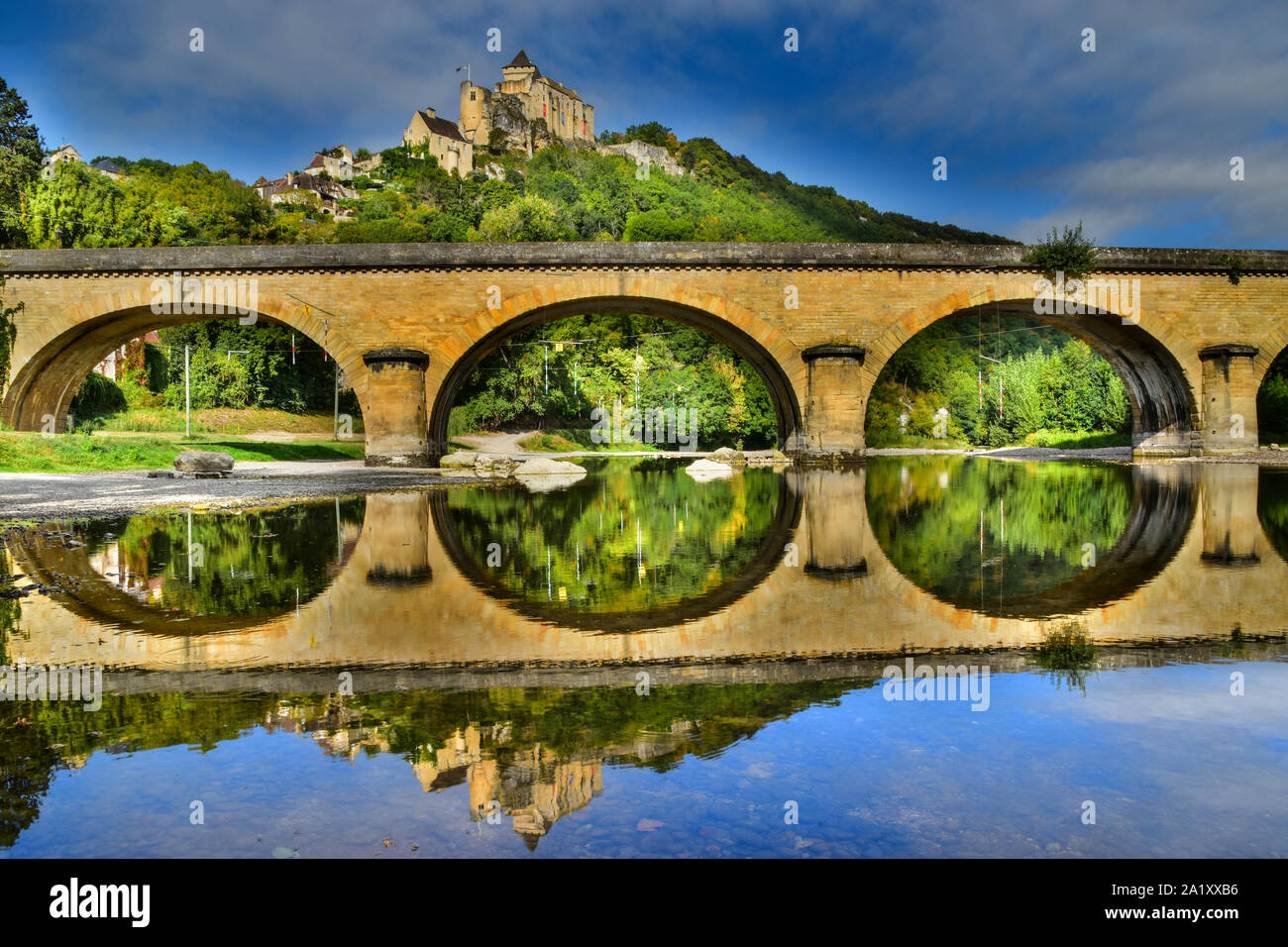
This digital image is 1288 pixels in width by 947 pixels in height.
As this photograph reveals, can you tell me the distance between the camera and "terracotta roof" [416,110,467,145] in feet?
370

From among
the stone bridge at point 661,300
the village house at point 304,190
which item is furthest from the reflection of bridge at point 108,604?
the village house at point 304,190

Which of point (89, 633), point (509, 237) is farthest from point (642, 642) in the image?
point (509, 237)

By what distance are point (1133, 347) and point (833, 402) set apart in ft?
31.5

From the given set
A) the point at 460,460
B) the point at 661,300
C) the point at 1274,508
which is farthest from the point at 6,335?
the point at 1274,508

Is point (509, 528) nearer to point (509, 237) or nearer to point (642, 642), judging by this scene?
point (642, 642)

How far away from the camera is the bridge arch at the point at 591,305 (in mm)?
22609

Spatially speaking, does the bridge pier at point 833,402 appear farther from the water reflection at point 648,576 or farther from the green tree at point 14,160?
the green tree at point 14,160

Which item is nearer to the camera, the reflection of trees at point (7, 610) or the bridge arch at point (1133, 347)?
the reflection of trees at point (7, 610)

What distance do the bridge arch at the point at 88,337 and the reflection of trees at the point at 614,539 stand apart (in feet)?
30.3

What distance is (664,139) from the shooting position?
4801 inches

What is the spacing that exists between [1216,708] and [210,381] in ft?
143

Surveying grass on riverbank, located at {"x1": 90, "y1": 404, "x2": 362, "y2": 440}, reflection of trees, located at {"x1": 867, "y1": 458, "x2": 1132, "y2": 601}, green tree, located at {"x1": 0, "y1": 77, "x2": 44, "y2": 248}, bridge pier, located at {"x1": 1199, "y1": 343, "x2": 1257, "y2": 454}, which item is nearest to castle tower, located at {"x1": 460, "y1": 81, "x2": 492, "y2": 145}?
green tree, located at {"x1": 0, "y1": 77, "x2": 44, "y2": 248}

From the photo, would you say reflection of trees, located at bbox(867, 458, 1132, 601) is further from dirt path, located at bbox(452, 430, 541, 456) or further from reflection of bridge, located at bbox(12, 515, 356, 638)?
dirt path, located at bbox(452, 430, 541, 456)

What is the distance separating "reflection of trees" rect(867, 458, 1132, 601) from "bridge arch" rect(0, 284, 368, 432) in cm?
1372
